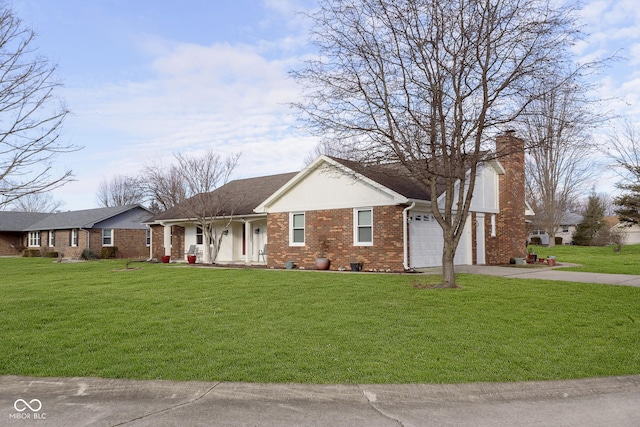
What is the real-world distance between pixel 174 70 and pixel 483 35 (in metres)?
9.06

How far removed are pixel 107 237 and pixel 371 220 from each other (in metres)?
24.5

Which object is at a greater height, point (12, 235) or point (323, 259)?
point (12, 235)

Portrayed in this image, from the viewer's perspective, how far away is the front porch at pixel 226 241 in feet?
79.0

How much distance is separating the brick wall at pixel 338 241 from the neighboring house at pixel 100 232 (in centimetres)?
1812

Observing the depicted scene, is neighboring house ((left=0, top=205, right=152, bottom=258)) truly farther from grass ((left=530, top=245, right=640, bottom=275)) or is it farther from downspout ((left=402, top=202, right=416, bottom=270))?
grass ((left=530, top=245, right=640, bottom=275))

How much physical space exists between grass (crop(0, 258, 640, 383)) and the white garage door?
471 centimetres

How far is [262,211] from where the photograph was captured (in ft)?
70.2

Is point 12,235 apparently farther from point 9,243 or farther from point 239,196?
point 239,196

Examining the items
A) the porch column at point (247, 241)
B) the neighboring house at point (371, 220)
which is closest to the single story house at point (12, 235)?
the neighboring house at point (371, 220)

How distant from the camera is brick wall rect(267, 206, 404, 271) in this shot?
17.3 meters

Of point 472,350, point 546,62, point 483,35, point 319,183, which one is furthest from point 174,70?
point 472,350

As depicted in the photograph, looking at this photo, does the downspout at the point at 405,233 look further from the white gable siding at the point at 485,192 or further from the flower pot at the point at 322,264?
the white gable siding at the point at 485,192

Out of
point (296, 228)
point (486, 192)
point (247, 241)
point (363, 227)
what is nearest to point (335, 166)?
point (363, 227)

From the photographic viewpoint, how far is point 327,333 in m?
7.86
